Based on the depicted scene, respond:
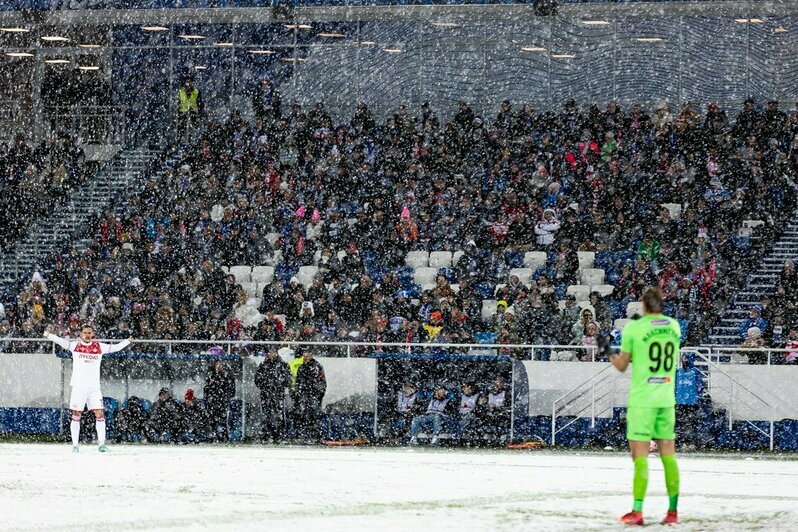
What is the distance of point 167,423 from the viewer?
25.3 meters

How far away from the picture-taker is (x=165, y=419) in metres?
25.3

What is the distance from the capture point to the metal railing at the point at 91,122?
39500 mm

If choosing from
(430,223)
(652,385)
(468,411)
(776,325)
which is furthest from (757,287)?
(652,385)

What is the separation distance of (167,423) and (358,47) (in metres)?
16.0

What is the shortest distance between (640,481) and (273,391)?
13315 millimetres

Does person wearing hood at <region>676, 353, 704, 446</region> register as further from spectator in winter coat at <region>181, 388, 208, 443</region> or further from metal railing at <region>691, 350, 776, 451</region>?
spectator in winter coat at <region>181, 388, 208, 443</region>

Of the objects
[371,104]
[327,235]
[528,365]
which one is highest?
[371,104]

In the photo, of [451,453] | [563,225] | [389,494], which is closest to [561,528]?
[389,494]

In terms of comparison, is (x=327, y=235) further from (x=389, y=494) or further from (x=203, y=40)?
(x=389, y=494)

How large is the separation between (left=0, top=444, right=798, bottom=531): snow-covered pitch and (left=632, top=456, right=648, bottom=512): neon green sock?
26 centimetres

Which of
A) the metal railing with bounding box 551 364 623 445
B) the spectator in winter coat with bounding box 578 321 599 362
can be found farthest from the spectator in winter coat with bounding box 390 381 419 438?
the spectator in winter coat with bounding box 578 321 599 362

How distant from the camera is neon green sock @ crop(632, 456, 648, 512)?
1248cm

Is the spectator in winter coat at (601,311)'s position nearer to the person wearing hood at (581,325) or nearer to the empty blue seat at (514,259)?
the person wearing hood at (581,325)

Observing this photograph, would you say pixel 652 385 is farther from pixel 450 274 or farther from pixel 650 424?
pixel 450 274
